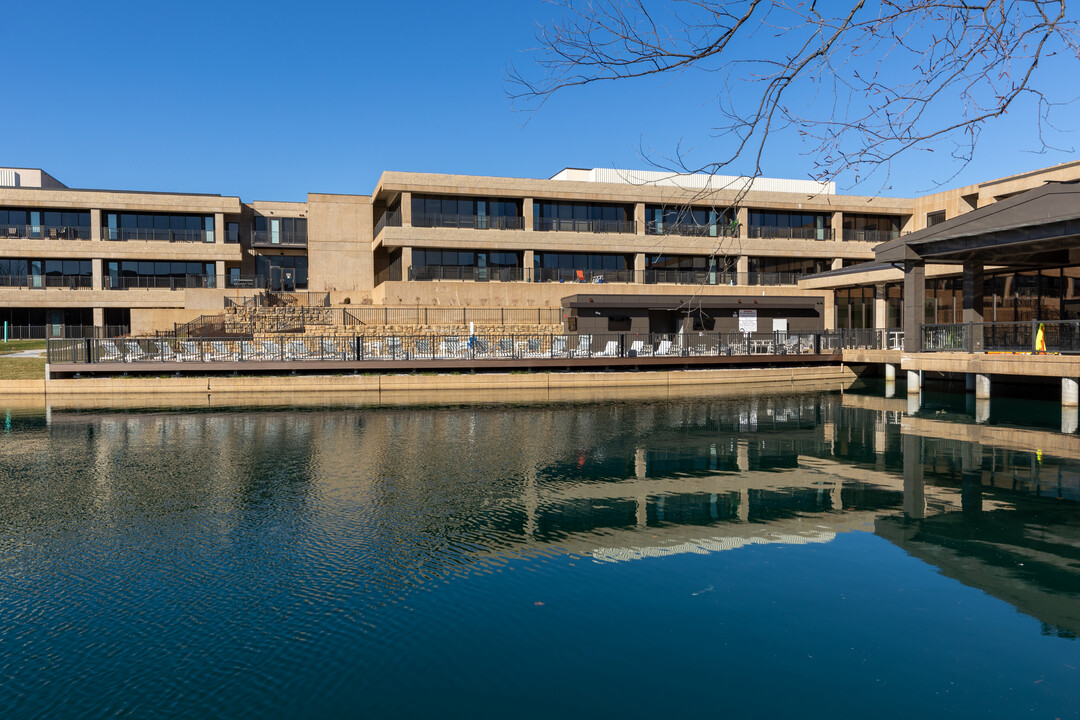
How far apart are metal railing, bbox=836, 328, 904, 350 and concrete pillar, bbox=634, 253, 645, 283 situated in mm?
18220

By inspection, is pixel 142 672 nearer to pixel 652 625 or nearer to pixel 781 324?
pixel 652 625

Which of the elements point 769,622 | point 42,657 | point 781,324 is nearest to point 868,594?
point 769,622

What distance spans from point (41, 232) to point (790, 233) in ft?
187

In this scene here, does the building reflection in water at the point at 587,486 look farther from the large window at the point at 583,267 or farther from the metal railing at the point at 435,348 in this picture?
the large window at the point at 583,267

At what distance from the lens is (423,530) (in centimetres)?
1056

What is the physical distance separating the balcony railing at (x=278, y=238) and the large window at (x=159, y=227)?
4.69m

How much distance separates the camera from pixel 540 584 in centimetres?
840

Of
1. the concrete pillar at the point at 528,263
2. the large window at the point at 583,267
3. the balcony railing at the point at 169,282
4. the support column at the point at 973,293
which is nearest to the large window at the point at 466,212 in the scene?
the concrete pillar at the point at 528,263

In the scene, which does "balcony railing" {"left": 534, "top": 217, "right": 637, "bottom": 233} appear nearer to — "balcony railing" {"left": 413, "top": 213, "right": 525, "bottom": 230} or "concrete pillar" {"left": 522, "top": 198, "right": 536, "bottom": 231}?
"concrete pillar" {"left": 522, "top": 198, "right": 536, "bottom": 231}

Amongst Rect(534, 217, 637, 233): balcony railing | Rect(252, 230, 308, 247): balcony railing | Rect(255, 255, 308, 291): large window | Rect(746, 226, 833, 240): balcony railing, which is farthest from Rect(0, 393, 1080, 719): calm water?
Rect(252, 230, 308, 247): balcony railing

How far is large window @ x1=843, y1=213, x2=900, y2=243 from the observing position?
2400 inches

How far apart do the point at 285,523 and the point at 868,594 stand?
308 inches

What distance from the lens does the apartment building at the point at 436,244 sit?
169 ft

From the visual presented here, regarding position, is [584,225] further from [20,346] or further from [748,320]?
[20,346]
